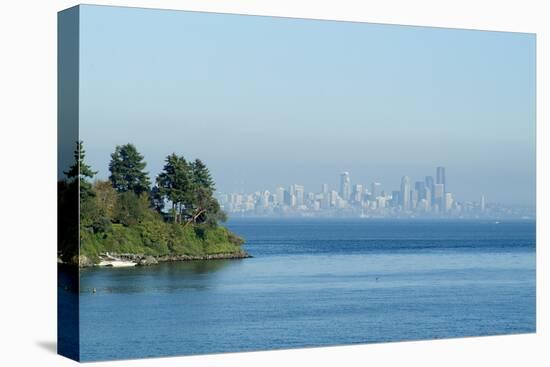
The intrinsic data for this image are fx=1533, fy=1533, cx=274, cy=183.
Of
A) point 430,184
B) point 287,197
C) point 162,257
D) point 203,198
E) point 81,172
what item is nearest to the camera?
point 81,172

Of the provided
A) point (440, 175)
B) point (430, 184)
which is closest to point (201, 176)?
point (430, 184)

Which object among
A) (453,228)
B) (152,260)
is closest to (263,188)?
(152,260)

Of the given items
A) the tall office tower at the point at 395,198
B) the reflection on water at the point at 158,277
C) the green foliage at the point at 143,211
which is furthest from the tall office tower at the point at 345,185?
the reflection on water at the point at 158,277

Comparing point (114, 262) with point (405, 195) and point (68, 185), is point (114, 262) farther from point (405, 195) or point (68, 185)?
point (405, 195)

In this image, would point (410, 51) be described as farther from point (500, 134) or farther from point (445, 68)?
point (500, 134)

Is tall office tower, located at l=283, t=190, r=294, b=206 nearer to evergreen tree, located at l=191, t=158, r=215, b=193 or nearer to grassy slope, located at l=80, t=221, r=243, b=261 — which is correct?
grassy slope, located at l=80, t=221, r=243, b=261

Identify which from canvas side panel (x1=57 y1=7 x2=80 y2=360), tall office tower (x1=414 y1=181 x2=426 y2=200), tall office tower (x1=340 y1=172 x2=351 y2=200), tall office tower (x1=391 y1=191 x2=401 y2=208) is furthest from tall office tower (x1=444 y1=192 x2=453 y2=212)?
canvas side panel (x1=57 y1=7 x2=80 y2=360)

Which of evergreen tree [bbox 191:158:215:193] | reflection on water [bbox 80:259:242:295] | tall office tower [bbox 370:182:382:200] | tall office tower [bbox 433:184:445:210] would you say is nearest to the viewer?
reflection on water [bbox 80:259:242:295]
